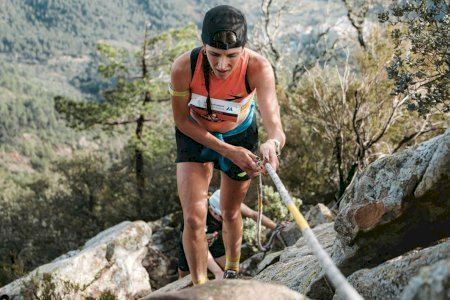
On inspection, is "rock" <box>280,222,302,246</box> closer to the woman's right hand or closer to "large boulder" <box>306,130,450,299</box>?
"large boulder" <box>306,130,450,299</box>

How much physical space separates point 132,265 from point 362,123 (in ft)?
17.6

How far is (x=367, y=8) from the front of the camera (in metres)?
21.2

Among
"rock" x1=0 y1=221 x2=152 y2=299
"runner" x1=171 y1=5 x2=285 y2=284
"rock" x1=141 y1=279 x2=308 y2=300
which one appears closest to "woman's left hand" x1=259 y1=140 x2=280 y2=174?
"runner" x1=171 y1=5 x2=285 y2=284

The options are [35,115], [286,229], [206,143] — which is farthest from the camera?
[35,115]

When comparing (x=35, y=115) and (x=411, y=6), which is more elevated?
(x=411, y=6)

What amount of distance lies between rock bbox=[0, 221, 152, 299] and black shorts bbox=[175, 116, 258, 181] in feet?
13.7

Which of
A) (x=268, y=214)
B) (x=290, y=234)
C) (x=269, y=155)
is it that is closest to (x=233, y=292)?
(x=269, y=155)

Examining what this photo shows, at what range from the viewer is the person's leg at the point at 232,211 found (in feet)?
14.7

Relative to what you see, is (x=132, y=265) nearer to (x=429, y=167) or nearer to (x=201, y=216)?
(x=201, y=216)

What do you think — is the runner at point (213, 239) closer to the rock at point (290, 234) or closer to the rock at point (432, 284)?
the rock at point (290, 234)

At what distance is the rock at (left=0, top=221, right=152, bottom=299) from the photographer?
750 cm

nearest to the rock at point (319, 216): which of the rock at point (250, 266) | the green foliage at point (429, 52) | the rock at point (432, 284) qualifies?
the rock at point (250, 266)

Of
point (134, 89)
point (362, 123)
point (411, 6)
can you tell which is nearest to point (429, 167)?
point (411, 6)

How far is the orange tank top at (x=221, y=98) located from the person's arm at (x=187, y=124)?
0.07m
